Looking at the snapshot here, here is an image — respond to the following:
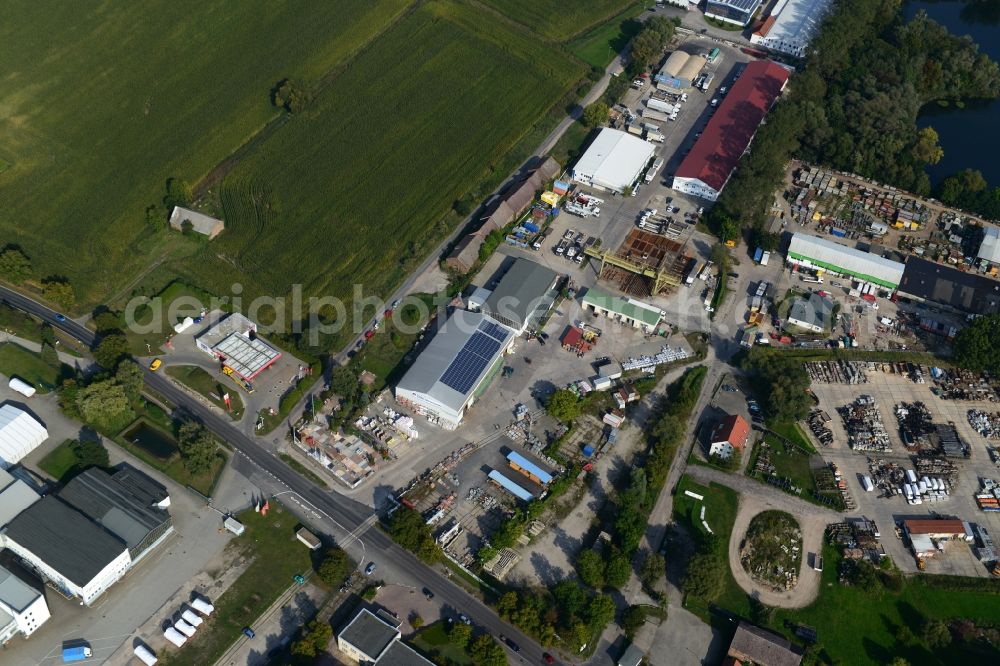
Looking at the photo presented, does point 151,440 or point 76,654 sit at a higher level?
point 151,440

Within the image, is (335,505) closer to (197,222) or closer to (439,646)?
(439,646)

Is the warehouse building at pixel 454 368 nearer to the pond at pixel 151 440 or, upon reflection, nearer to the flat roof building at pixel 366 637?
the flat roof building at pixel 366 637

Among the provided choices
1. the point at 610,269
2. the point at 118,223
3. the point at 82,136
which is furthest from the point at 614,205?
the point at 82,136

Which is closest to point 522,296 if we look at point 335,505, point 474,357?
point 474,357

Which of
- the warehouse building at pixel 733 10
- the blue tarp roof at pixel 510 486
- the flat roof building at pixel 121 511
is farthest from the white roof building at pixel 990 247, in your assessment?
the flat roof building at pixel 121 511

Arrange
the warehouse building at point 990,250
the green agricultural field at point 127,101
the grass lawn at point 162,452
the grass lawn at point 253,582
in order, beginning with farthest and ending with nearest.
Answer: the green agricultural field at point 127,101 < the warehouse building at point 990,250 < the grass lawn at point 162,452 < the grass lawn at point 253,582

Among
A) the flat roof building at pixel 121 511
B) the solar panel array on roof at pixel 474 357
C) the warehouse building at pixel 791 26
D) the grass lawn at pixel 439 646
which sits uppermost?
the warehouse building at pixel 791 26

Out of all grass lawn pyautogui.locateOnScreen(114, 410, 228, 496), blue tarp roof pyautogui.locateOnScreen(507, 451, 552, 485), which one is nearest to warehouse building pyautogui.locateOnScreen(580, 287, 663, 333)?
blue tarp roof pyautogui.locateOnScreen(507, 451, 552, 485)

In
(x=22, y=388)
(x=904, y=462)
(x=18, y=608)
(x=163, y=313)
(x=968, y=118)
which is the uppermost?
(x=968, y=118)

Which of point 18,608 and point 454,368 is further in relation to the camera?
point 454,368
